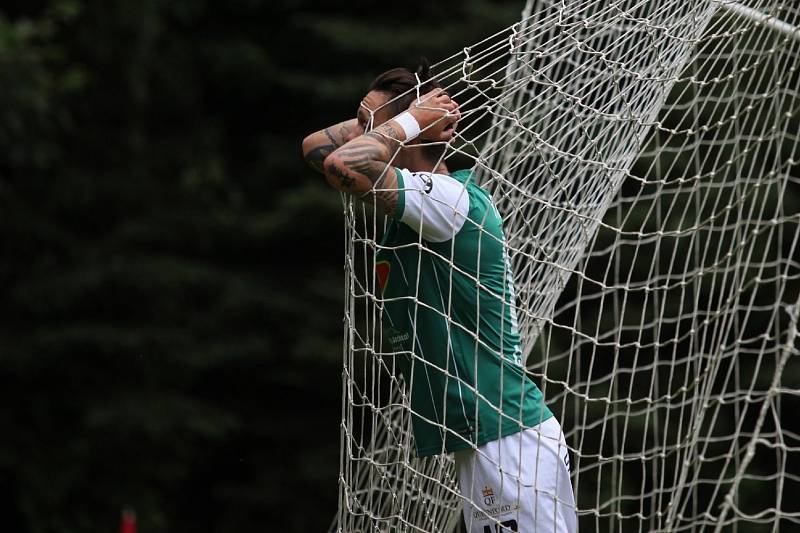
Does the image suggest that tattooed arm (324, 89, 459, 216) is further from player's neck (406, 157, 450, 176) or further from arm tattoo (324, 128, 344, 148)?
arm tattoo (324, 128, 344, 148)

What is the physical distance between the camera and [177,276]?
Result: 1095 centimetres

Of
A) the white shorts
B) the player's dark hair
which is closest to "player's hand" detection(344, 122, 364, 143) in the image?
the player's dark hair

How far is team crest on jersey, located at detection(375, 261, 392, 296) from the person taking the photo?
11.2 feet

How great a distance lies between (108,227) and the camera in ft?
37.6

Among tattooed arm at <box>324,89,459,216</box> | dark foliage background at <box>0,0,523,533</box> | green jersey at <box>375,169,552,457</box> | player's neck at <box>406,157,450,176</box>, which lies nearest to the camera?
tattooed arm at <box>324,89,459,216</box>

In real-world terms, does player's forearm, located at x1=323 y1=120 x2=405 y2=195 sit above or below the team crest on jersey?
above

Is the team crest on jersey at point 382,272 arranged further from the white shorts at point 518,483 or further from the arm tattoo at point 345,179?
the white shorts at point 518,483

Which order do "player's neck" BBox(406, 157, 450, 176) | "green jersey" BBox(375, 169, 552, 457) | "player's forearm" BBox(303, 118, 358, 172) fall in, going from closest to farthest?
"green jersey" BBox(375, 169, 552, 457) < "player's neck" BBox(406, 157, 450, 176) < "player's forearm" BBox(303, 118, 358, 172)

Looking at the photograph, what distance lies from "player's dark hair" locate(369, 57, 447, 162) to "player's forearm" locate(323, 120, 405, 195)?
0.25m

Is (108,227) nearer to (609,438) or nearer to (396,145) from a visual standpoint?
(609,438)

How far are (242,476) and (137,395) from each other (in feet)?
4.43

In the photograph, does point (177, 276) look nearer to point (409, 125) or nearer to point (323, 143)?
point (323, 143)

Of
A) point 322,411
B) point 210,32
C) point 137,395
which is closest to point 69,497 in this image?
point 137,395

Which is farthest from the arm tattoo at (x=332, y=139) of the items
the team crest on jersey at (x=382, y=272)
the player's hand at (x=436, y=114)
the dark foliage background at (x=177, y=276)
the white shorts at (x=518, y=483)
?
the dark foliage background at (x=177, y=276)
